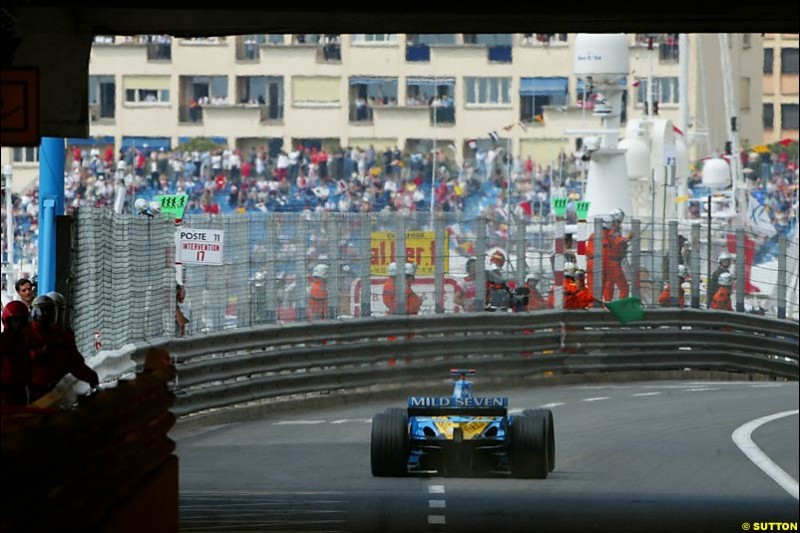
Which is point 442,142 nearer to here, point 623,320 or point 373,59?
point 373,59

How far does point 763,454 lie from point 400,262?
8.00 meters

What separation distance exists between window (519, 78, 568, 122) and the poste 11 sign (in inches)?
1927

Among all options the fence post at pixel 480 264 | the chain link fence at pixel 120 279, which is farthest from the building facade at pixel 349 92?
the chain link fence at pixel 120 279

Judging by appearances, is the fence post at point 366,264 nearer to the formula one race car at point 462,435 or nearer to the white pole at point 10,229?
the white pole at point 10,229

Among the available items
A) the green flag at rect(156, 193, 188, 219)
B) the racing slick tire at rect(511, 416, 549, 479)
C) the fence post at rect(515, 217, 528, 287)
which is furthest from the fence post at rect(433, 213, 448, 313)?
the racing slick tire at rect(511, 416, 549, 479)

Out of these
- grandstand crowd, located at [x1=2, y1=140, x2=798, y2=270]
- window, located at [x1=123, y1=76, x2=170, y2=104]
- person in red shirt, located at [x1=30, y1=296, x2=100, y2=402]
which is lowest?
person in red shirt, located at [x1=30, y1=296, x2=100, y2=402]

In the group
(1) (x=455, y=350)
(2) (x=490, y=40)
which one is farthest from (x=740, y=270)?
(2) (x=490, y=40)

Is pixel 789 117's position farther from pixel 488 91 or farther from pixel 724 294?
pixel 724 294

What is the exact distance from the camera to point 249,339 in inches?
937

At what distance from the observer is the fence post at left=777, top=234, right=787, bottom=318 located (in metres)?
30.3

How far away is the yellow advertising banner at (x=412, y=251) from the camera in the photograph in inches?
1033

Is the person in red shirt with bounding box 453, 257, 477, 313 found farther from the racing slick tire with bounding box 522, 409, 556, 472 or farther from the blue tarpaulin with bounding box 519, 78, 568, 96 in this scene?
the blue tarpaulin with bounding box 519, 78, 568, 96

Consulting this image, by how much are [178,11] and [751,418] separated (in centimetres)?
1110

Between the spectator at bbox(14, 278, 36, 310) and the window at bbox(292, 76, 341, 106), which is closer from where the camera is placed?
the spectator at bbox(14, 278, 36, 310)
